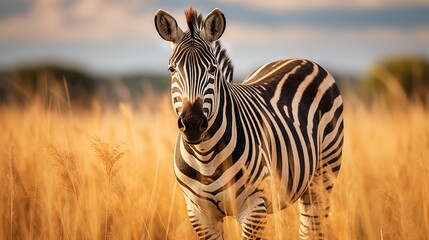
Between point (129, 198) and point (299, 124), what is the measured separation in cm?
172

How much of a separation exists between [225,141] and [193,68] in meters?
0.64

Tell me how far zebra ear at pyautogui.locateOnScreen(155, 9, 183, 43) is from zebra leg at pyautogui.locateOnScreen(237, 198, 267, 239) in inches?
53.8

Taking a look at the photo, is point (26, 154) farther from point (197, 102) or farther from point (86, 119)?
point (86, 119)

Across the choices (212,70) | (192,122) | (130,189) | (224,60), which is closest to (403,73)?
(224,60)

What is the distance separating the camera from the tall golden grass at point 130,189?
4160 mm

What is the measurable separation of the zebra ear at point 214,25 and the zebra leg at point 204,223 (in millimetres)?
1303

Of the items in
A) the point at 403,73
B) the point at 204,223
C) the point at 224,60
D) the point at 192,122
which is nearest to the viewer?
the point at 192,122

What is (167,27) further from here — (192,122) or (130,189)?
(130,189)

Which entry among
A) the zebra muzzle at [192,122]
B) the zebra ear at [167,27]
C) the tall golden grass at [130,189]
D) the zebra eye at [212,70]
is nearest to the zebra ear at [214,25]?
the zebra ear at [167,27]

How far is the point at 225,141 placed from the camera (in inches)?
157

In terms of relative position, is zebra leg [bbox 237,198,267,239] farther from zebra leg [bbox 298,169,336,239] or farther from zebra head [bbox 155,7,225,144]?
zebra leg [bbox 298,169,336,239]

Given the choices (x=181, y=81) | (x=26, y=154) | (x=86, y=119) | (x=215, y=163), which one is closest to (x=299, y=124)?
(x=215, y=163)

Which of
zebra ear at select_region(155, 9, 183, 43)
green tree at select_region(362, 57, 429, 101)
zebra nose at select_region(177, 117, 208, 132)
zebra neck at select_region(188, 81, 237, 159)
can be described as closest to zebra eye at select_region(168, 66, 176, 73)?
zebra ear at select_region(155, 9, 183, 43)

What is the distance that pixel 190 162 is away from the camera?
406cm
